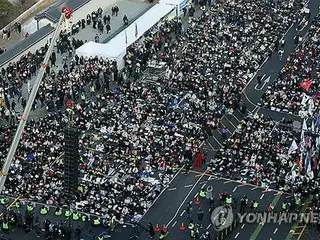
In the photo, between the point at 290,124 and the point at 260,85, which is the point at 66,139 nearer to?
the point at 290,124

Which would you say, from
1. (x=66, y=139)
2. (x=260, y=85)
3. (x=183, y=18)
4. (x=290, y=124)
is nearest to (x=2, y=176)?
(x=66, y=139)

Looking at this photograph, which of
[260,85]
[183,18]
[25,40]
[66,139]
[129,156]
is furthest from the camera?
[183,18]

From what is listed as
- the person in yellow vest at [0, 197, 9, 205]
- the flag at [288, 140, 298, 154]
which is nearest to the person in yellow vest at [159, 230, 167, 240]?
the person in yellow vest at [0, 197, 9, 205]

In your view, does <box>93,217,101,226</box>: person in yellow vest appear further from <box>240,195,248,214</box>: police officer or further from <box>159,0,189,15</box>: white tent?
<box>159,0,189,15</box>: white tent

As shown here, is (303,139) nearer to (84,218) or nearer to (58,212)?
(84,218)

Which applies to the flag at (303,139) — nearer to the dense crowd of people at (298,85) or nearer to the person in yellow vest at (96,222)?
the dense crowd of people at (298,85)

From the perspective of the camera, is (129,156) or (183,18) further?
(183,18)

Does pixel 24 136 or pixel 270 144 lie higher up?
pixel 270 144

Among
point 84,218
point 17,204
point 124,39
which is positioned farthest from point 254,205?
point 124,39
